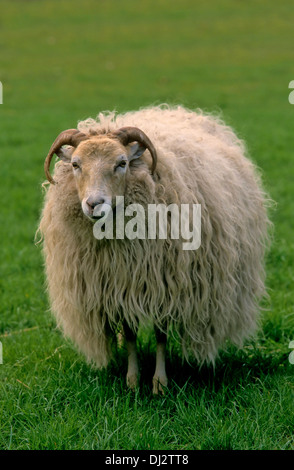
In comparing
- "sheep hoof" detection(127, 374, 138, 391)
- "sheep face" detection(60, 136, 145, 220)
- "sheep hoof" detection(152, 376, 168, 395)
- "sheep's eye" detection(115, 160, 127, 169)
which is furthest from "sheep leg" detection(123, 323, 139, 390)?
"sheep's eye" detection(115, 160, 127, 169)

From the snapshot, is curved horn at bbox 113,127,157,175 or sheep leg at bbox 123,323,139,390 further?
sheep leg at bbox 123,323,139,390

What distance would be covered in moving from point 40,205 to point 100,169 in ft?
16.3

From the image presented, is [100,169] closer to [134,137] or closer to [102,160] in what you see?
[102,160]

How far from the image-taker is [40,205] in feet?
27.4

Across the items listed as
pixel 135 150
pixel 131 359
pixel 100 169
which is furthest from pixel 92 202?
pixel 131 359

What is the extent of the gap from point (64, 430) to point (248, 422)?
101 centimetres

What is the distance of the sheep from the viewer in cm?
369

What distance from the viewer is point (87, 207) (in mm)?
3398

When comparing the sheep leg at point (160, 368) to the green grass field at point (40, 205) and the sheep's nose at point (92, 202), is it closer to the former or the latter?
the green grass field at point (40, 205)

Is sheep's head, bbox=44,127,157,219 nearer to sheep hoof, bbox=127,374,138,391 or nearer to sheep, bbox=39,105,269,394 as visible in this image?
sheep, bbox=39,105,269,394

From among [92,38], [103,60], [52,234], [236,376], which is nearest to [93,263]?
[52,234]

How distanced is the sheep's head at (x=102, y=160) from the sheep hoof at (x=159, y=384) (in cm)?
127

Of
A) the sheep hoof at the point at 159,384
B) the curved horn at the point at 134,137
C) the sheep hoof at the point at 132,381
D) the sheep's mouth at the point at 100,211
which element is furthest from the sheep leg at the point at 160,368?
the curved horn at the point at 134,137

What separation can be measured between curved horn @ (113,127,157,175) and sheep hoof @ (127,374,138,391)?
4.57ft
